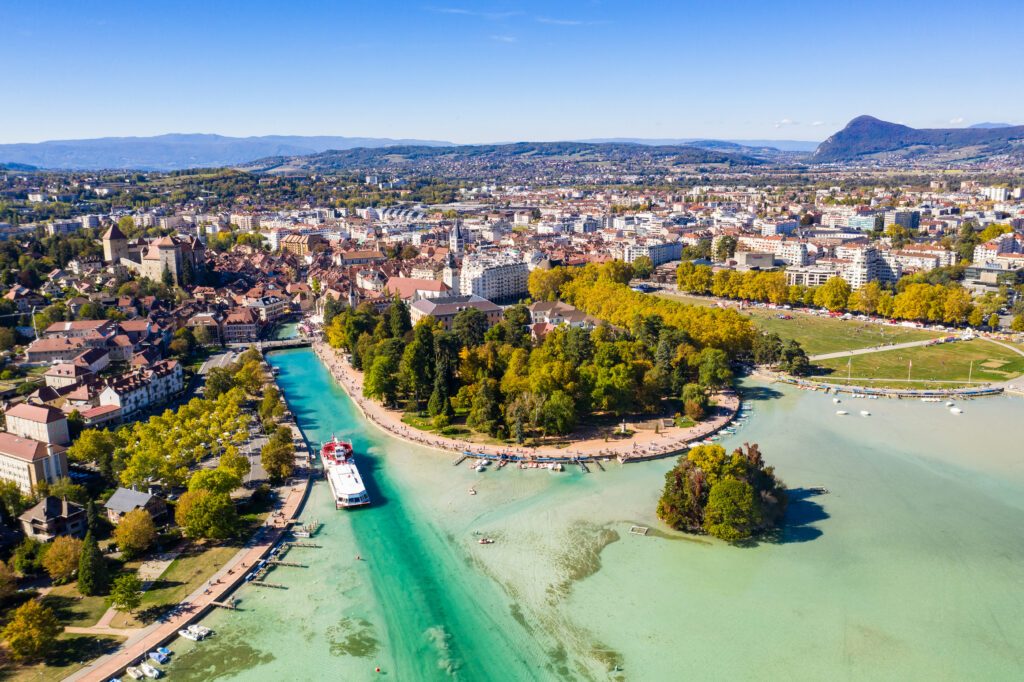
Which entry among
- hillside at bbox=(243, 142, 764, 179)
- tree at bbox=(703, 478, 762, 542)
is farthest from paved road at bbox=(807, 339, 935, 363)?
hillside at bbox=(243, 142, 764, 179)

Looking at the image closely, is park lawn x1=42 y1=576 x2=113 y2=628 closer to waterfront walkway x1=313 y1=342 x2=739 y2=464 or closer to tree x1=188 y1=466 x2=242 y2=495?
tree x1=188 y1=466 x2=242 y2=495

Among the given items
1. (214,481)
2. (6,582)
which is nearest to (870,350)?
(214,481)

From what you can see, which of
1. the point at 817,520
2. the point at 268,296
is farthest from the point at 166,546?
the point at 268,296

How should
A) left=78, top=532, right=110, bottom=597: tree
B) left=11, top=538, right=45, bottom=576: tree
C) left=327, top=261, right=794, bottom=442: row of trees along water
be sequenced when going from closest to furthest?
left=78, top=532, right=110, bottom=597: tree, left=11, top=538, right=45, bottom=576: tree, left=327, top=261, right=794, bottom=442: row of trees along water

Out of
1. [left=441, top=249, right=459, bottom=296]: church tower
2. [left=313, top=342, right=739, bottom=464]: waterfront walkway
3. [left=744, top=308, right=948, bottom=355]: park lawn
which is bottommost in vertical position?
[left=313, top=342, right=739, bottom=464]: waterfront walkway

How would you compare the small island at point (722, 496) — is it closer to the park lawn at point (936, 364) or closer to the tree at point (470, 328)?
the tree at point (470, 328)

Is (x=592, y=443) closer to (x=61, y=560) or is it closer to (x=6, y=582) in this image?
(x=61, y=560)
